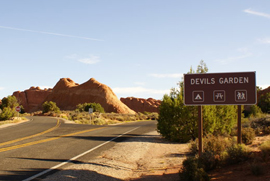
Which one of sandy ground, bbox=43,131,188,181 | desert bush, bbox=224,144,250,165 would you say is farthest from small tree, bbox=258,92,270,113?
desert bush, bbox=224,144,250,165

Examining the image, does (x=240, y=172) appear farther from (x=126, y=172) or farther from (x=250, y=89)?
(x=126, y=172)

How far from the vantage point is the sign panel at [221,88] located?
28.9 feet

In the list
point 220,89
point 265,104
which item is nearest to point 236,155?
point 220,89

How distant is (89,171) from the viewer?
27.3ft

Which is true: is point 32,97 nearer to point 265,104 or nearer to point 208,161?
point 265,104

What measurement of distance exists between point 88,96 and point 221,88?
352 feet

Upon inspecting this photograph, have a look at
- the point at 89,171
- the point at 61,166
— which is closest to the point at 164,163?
the point at 89,171

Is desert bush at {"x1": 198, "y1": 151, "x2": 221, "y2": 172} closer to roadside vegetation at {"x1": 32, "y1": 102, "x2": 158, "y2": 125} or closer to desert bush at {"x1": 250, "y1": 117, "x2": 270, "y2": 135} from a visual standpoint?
desert bush at {"x1": 250, "y1": 117, "x2": 270, "y2": 135}

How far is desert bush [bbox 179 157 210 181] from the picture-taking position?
22.3ft

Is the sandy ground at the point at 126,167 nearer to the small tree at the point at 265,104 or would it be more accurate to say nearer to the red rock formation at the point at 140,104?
the small tree at the point at 265,104

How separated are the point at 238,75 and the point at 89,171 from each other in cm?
576

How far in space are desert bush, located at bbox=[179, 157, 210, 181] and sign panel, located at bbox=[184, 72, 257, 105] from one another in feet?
7.89

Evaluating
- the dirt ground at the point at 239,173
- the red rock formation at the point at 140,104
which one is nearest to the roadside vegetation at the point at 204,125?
the dirt ground at the point at 239,173

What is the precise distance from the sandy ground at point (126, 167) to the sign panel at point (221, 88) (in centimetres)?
256
